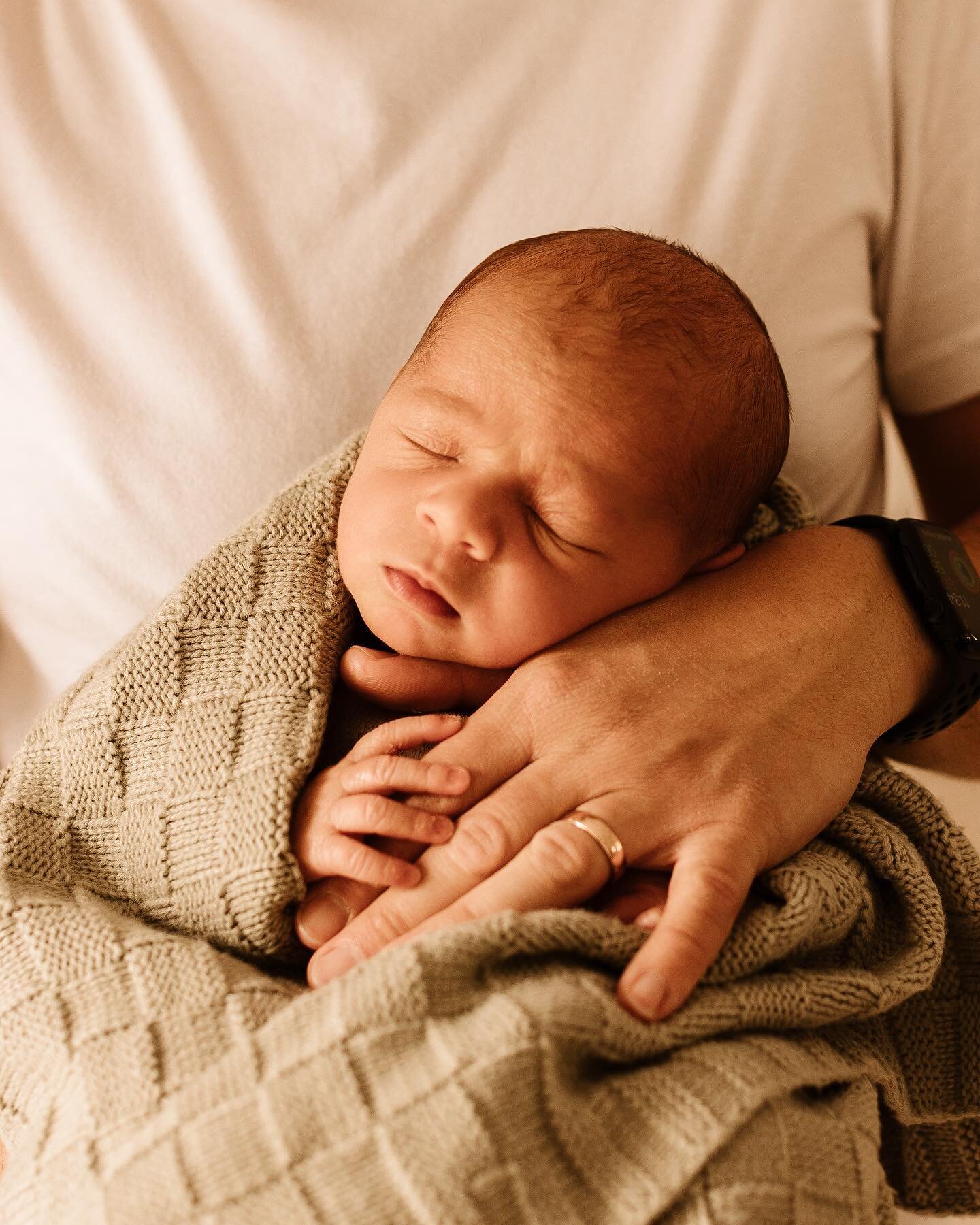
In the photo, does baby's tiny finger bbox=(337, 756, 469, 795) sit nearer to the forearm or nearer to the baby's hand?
the baby's hand

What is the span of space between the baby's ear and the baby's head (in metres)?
0.05

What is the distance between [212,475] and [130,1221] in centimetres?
74

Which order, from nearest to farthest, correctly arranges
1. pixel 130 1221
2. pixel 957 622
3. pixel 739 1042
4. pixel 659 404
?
pixel 130 1221 → pixel 739 1042 → pixel 659 404 → pixel 957 622

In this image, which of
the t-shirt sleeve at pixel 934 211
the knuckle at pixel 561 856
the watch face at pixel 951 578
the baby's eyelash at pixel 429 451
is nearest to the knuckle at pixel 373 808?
the knuckle at pixel 561 856

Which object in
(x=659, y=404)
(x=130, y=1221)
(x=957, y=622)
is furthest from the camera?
(x=957, y=622)

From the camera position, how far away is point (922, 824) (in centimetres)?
92

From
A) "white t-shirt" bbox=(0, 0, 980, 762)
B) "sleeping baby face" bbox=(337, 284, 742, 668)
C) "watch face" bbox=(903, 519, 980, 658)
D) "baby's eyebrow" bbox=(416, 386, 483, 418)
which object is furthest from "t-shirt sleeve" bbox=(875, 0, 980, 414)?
"baby's eyebrow" bbox=(416, 386, 483, 418)

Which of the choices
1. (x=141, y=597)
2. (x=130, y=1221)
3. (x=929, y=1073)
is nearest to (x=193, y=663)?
(x=141, y=597)

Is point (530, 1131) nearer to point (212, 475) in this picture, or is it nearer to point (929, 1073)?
point (929, 1073)

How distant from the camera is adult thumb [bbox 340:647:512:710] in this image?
0.90m

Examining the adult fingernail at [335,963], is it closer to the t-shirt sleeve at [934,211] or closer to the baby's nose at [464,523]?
the baby's nose at [464,523]

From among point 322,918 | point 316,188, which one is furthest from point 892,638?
point 316,188

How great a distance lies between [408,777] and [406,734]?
6cm

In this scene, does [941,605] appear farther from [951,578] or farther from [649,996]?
[649,996]
